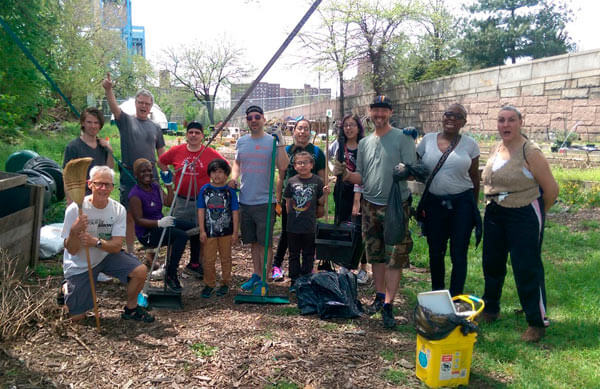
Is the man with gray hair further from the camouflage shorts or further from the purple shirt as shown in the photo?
the camouflage shorts

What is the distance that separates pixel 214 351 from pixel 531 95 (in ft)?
52.0

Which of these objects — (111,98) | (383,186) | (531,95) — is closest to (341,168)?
(383,186)

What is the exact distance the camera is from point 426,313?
304 centimetres

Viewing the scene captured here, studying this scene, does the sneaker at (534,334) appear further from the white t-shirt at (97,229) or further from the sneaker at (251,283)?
the white t-shirt at (97,229)

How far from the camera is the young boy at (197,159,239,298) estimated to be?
471 cm

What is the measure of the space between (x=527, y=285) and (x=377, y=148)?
1.70 m

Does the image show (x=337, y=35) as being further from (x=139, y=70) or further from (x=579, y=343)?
(x=139, y=70)

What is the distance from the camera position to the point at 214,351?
3520 millimetres

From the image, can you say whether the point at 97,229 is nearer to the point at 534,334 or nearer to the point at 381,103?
the point at 381,103

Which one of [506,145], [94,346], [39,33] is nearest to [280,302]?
[94,346]

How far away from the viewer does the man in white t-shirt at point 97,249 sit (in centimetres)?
372

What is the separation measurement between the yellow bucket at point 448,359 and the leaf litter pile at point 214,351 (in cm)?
16

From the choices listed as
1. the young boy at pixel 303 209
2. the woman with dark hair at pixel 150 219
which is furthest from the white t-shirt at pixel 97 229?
the young boy at pixel 303 209

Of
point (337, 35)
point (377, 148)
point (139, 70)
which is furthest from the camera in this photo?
point (139, 70)
